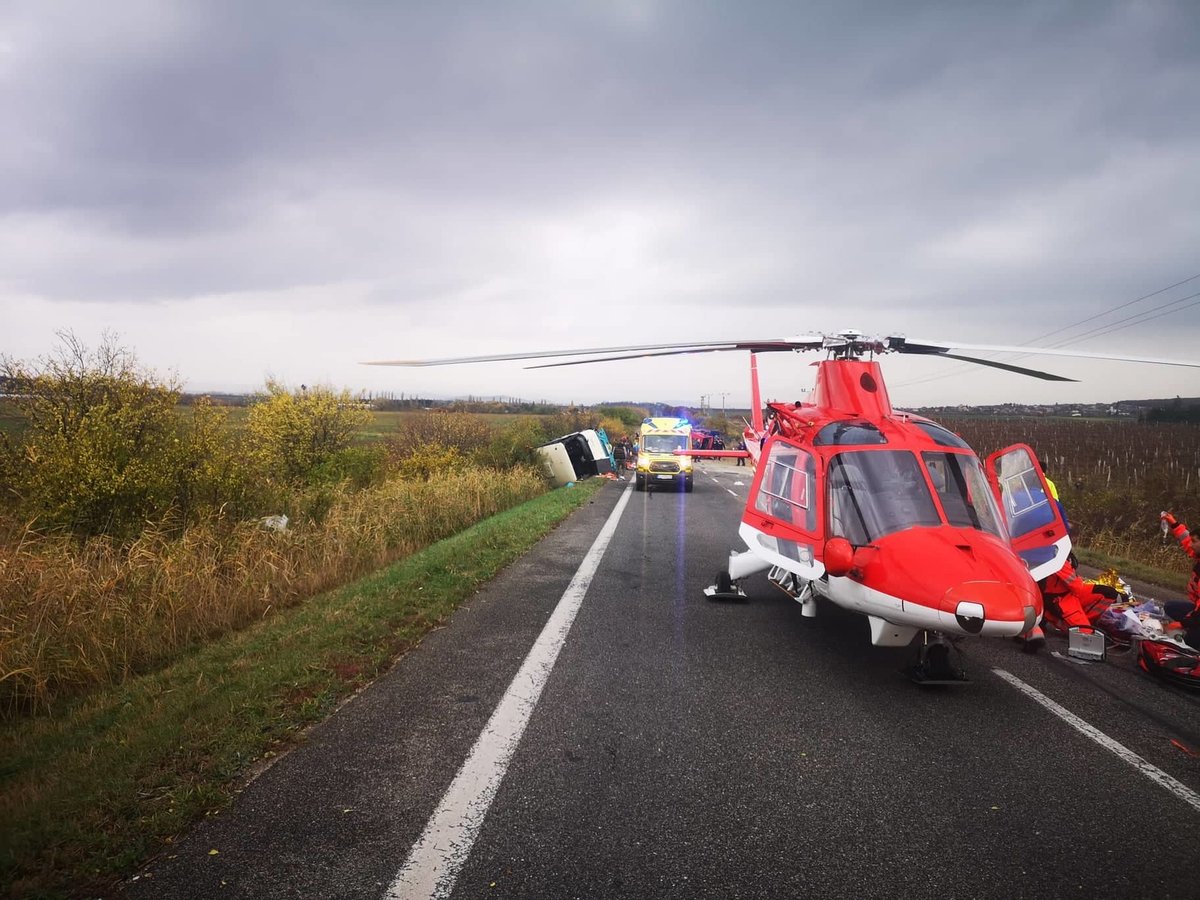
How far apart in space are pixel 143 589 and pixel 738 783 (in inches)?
294

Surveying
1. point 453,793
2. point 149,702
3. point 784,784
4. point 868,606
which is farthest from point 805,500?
point 149,702

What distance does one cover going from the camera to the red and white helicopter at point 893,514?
169 inches

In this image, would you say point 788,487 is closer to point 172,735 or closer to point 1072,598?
point 1072,598

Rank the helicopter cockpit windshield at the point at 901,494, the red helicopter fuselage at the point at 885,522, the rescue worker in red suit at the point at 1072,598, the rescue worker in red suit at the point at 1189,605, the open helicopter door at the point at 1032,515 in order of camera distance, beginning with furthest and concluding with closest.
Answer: the rescue worker in red suit at the point at 1072,598
the open helicopter door at the point at 1032,515
the rescue worker in red suit at the point at 1189,605
the helicopter cockpit windshield at the point at 901,494
the red helicopter fuselage at the point at 885,522

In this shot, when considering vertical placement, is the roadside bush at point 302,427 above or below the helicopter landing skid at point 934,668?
above

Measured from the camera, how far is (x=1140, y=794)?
3504 mm

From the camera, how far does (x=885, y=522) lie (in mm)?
4941

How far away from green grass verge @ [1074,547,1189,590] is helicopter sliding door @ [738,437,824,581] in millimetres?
7272

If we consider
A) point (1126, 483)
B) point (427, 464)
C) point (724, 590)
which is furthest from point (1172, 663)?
→ point (1126, 483)

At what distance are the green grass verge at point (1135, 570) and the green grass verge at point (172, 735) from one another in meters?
10.6

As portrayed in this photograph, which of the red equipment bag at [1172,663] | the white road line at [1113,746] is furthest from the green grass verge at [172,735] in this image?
the red equipment bag at [1172,663]

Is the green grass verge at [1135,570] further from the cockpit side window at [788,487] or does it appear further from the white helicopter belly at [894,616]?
the white helicopter belly at [894,616]

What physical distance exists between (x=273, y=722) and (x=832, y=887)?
3555mm

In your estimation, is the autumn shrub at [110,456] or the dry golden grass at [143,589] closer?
the dry golden grass at [143,589]
